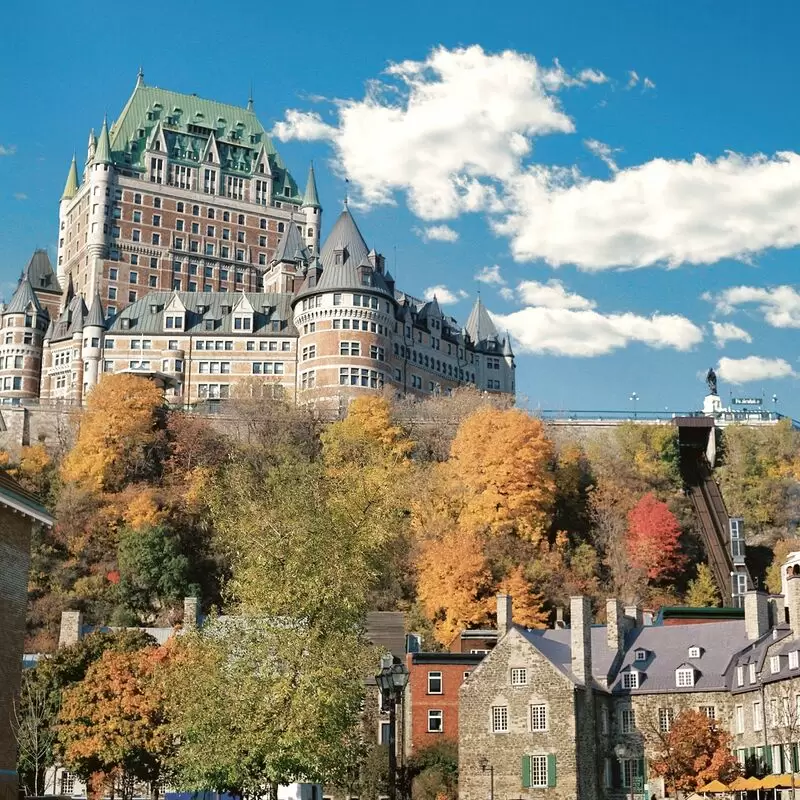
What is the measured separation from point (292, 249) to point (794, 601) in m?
89.8

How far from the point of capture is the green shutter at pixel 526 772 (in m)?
58.6

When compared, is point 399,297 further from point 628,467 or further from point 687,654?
point 687,654

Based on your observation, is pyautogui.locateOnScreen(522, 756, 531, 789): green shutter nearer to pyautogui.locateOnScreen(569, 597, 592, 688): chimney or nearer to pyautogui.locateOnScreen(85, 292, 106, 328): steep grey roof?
pyautogui.locateOnScreen(569, 597, 592, 688): chimney

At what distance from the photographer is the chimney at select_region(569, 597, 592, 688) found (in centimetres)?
5922

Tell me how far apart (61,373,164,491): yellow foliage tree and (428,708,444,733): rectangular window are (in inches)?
1605

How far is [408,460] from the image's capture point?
4070 inches

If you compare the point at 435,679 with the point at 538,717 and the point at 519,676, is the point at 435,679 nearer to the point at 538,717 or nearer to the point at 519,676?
the point at 519,676

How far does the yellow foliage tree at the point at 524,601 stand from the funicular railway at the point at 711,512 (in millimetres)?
16225

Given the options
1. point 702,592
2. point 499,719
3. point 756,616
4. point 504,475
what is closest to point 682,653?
point 756,616

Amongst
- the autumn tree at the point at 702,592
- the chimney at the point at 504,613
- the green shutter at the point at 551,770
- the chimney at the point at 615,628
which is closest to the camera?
the green shutter at the point at 551,770

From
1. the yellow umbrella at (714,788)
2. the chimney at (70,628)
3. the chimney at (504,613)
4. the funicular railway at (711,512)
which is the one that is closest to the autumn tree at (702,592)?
the funicular railway at (711,512)

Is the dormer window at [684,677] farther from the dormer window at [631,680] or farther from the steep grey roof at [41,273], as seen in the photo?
the steep grey roof at [41,273]

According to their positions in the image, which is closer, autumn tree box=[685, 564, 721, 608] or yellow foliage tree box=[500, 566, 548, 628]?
yellow foliage tree box=[500, 566, 548, 628]

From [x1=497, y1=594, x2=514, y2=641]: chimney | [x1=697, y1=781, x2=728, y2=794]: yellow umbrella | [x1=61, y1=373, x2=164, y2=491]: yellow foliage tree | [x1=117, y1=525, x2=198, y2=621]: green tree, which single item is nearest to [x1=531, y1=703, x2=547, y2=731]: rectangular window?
[x1=497, y1=594, x2=514, y2=641]: chimney
